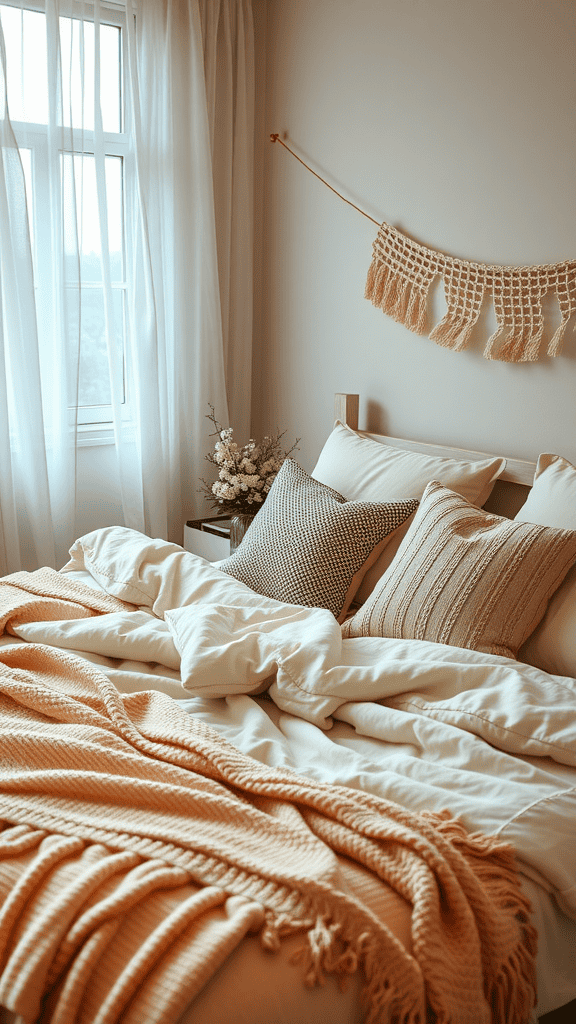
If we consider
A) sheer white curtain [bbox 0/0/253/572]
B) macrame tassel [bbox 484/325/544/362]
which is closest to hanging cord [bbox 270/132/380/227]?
sheer white curtain [bbox 0/0/253/572]

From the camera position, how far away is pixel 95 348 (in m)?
3.22

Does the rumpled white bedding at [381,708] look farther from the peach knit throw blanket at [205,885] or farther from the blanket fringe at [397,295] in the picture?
the blanket fringe at [397,295]

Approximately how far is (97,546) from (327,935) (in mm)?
1528

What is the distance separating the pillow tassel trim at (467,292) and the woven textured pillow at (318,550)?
23.8 inches

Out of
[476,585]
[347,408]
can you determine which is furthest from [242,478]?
[476,585]

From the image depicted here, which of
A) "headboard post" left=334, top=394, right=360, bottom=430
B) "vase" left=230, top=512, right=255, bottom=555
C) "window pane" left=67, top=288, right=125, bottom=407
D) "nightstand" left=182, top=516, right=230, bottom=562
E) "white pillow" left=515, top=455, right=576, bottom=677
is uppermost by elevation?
"window pane" left=67, top=288, right=125, bottom=407

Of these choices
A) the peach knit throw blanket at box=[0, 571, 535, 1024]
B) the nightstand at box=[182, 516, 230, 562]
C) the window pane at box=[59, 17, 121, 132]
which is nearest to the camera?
the peach knit throw blanket at box=[0, 571, 535, 1024]

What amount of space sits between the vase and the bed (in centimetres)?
62

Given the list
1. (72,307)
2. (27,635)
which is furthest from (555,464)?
(72,307)

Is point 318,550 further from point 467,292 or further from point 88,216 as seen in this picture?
point 88,216

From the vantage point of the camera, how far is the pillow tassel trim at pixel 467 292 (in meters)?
2.34

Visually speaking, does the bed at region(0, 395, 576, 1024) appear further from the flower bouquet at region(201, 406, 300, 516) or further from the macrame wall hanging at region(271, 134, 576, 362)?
the flower bouquet at region(201, 406, 300, 516)

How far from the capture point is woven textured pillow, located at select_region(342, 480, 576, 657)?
1781mm

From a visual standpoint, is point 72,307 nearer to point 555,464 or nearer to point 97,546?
point 97,546
